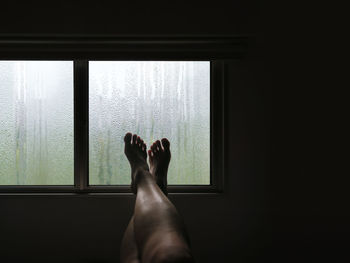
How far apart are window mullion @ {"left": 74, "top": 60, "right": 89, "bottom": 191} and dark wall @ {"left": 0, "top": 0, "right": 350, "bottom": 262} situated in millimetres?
141

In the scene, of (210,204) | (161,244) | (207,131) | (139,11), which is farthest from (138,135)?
(161,244)

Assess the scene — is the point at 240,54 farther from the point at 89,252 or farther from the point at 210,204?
the point at 89,252

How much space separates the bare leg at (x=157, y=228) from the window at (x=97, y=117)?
1.56ft

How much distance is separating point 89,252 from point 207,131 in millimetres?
994

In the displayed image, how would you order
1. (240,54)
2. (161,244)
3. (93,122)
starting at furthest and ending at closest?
(93,122), (240,54), (161,244)

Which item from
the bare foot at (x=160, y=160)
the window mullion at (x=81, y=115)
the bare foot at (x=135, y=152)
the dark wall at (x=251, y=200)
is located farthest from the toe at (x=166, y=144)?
the window mullion at (x=81, y=115)

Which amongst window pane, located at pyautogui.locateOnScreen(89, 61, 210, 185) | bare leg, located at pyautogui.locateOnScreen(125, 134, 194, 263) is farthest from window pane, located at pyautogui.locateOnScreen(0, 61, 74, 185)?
bare leg, located at pyautogui.locateOnScreen(125, 134, 194, 263)

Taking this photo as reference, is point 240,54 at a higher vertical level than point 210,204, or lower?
higher

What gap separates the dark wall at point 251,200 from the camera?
69.5 inches

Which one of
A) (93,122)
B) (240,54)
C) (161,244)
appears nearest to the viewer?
(161,244)

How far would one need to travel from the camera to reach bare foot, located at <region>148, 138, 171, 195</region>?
5.27 feet

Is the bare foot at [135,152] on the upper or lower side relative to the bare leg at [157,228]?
upper

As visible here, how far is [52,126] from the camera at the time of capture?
184cm

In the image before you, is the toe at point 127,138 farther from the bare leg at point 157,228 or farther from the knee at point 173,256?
the knee at point 173,256
